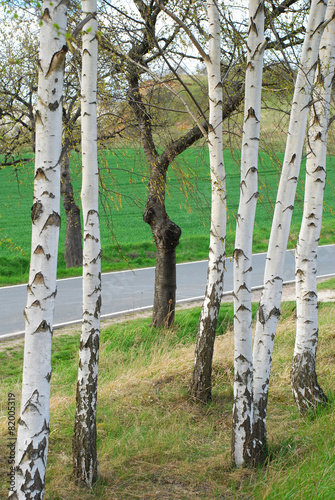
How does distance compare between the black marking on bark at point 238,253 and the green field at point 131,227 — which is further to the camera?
the green field at point 131,227

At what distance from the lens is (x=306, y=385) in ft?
16.8

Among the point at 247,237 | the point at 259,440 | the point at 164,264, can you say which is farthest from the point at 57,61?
the point at 164,264

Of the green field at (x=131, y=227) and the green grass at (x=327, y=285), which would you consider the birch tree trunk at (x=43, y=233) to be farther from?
the green grass at (x=327, y=285)

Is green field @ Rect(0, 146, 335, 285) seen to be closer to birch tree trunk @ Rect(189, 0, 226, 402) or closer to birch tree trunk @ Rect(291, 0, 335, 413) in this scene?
birch tree trunk @ Rect(189, 0, 226, 402)

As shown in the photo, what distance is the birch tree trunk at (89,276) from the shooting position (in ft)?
13.2

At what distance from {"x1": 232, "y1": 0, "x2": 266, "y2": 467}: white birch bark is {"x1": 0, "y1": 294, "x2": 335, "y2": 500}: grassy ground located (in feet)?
1.15

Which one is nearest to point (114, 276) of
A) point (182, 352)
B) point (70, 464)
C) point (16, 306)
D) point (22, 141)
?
point (16, 306)

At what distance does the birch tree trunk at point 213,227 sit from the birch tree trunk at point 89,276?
5.21 feet

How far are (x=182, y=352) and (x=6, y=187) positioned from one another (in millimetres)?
28153

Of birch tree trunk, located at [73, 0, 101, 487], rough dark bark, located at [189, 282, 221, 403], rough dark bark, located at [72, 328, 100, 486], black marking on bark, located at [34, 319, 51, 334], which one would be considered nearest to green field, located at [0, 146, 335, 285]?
rough dark bark, located at [189, 282, 221, 403]

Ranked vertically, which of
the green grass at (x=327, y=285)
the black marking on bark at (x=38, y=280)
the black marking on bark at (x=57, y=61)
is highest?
the black marking on bark at (x=57, y=61)

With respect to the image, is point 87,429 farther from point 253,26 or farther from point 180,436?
point 253,26

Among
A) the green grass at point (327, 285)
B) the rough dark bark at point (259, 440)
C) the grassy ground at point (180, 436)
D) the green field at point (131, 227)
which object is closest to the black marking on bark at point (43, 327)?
the grassy ground at point (180, 436)

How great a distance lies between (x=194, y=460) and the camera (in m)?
4.32
